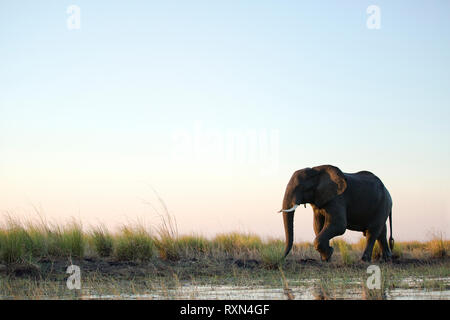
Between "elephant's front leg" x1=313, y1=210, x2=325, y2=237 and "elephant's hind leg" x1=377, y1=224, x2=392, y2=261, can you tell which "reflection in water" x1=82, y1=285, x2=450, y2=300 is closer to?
"elephant's front leg" x1=313, y1=210, x2=325, y2=237

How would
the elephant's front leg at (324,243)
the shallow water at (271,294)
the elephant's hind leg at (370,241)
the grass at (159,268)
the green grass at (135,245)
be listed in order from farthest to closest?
1. the elephant's hind leg at (370,241)
2. the elephant's front leg at (324,243)
3. the green grass at (135,245)
4. the grass at (159,268)
5. the shallow water at (271,294)

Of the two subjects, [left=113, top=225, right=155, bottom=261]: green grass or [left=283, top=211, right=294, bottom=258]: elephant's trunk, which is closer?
Result: [left=113, top=225, right=155, bottom=261]: green grass

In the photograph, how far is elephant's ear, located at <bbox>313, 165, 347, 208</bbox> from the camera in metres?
15.1

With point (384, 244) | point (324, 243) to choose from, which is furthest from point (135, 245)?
point (384, 244)

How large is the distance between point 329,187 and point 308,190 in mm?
522

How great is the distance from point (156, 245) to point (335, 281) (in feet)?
17.0

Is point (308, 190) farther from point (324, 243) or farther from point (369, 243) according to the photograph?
point (369, 243)

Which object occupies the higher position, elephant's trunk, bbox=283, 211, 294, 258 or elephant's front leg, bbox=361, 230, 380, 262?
elephant's trunk, bbox=283, 211, 294, 258

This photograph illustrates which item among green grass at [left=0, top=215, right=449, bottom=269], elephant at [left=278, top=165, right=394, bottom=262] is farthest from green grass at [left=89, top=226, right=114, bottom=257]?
elephant at [left=278, top=165, right=394, bottom=262]

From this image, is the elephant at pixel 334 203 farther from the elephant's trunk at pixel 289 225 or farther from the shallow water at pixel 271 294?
the shallow water at pixel 271 294

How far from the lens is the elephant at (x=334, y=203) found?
14.9 m

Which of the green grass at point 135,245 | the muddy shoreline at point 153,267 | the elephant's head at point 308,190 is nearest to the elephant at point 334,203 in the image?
the elephant's head at point 308,190

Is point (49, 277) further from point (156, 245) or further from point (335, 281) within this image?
point (335, 281)
